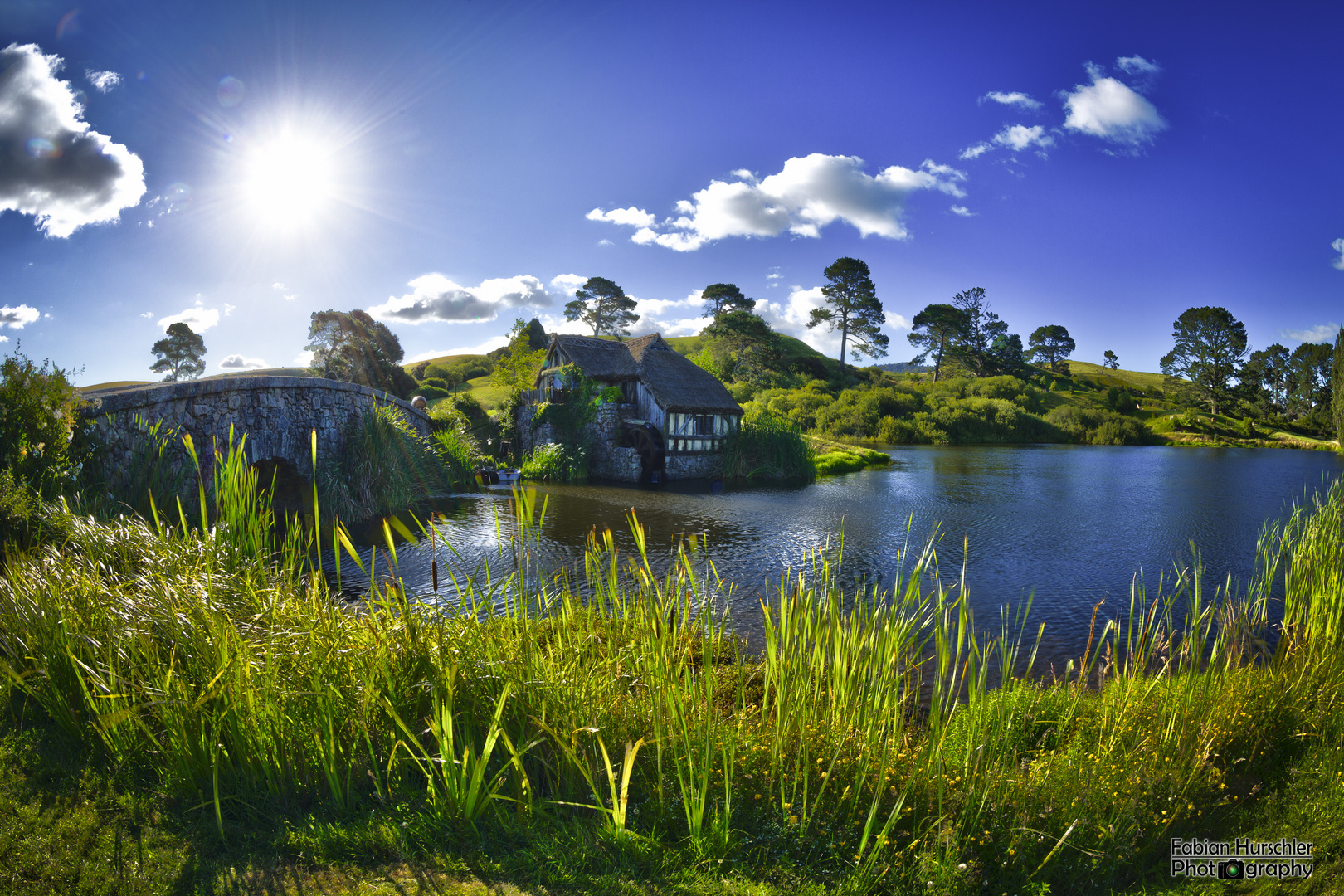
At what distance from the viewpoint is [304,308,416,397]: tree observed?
42.5 metres

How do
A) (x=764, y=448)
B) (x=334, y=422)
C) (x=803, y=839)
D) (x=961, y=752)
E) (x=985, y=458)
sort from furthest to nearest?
1. (x=985, y=458)
2. (x=764, y=448)
3. (x=334, y=422)
4. (x=961, y=752)
5. (x=803, y=839)

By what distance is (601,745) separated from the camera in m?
2.83

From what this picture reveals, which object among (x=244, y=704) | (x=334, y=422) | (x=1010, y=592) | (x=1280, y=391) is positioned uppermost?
(x=1280, y=391)

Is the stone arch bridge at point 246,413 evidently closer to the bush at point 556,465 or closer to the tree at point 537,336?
the bush at point 556,465

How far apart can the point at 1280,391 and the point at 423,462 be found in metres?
75.0

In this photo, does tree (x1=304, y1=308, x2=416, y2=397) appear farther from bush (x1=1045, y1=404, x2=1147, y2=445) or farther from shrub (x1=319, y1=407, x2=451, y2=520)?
bush (x1=1045, y1=404, x2=1147, y2=445)

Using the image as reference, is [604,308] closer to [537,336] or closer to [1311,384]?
[537,336]

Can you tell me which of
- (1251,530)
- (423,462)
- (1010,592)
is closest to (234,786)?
(1010,592)

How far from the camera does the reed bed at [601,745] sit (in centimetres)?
308

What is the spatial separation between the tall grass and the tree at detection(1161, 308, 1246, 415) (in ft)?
175

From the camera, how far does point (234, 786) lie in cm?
339

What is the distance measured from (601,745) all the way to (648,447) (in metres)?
22.0

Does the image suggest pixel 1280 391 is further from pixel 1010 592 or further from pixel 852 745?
pixel 852 745

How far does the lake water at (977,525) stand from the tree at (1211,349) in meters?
36.8
